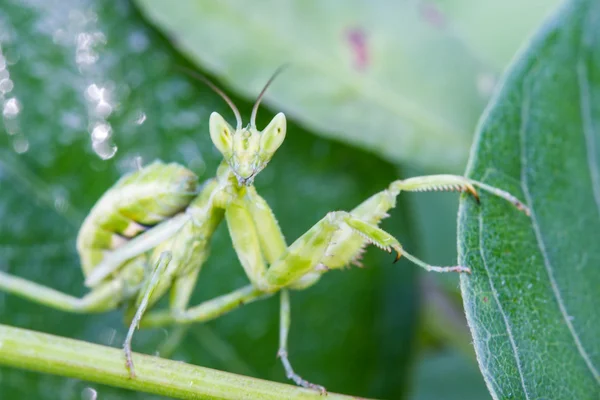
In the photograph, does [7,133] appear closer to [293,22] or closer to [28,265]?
[28,265]

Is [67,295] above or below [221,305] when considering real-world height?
below

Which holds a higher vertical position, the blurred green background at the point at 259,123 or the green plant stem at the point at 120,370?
the blurred green background at the point at 259,123

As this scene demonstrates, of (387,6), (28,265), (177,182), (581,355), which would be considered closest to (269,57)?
(387,6)

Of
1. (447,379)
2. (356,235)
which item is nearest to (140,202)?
(356,235)

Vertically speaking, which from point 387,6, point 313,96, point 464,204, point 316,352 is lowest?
point 316,352

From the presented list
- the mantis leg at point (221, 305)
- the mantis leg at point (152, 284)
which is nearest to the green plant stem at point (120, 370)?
the mantis leg at point (152, 284)

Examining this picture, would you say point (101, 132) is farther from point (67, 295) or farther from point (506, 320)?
point (506, 320)

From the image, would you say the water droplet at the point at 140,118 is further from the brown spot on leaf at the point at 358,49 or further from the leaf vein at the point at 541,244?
the leaf vein at the point at 541,244

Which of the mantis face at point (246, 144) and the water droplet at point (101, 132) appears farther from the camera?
the water droplet at point (101, 132)
